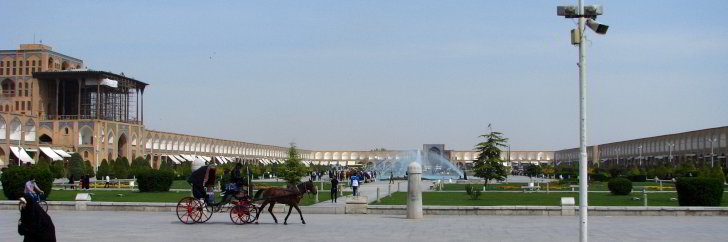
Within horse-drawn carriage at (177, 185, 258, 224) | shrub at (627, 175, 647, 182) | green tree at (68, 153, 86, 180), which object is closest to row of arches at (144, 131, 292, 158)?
green tree at (68, 153, 86, 180)

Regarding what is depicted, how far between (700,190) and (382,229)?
1055 centimetres

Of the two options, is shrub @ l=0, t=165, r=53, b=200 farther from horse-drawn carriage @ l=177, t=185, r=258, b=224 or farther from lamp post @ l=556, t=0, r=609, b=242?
lamp post @ l=556, t=0, r=609, b=242

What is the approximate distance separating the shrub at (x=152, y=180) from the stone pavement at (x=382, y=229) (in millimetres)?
13641

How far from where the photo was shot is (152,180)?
108 feet

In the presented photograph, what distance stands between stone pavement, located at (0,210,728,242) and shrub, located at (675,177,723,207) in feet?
9.45

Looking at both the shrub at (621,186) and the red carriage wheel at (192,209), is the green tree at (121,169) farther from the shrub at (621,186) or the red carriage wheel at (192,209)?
the red carriage wheel at (192,209)

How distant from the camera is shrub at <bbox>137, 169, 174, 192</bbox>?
3266 cm

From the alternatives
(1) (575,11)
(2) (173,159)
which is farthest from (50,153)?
(1) (575,11)

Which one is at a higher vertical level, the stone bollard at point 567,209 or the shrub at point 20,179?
the shrub at point 20,179

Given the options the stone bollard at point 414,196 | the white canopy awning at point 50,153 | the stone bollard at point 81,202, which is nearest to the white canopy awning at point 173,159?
the white canopy awning at point 50,153

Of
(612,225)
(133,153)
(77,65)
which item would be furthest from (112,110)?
(612,225)

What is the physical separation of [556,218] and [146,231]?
9.25 meters

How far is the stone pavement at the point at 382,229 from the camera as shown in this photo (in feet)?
43.3

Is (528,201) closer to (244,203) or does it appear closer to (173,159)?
(244,203)
